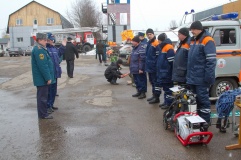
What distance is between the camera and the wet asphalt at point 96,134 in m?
4.49

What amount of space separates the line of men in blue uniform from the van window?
120 cm

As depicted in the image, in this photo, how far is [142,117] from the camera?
6.54 m

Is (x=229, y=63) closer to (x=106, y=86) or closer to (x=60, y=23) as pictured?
(x=106, y=86)

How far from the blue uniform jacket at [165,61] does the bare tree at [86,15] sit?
49547 millimetres

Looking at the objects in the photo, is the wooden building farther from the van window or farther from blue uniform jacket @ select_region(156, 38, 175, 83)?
the van window

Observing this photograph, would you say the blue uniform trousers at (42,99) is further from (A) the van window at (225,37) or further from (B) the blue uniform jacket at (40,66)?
(A) the van window at (225,37)


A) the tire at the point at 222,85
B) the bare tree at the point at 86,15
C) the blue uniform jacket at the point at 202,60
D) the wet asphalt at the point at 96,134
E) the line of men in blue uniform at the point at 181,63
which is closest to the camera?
the wet asphalt at the point at 96,134

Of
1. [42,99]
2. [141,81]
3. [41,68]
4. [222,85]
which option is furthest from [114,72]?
[41,68]

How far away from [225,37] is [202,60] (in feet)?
7.37

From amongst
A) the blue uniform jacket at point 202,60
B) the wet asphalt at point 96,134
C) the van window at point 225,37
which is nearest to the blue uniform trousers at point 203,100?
the blue uniform jacket at point 202,60

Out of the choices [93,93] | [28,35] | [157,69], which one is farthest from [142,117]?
[28,35]

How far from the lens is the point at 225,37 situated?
7.06 metres

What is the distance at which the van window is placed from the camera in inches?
277

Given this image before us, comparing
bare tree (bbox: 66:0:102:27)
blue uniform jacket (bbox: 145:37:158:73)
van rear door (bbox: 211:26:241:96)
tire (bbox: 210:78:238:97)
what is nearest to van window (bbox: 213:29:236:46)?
van rear door (bbox: 211:26:241:96)
